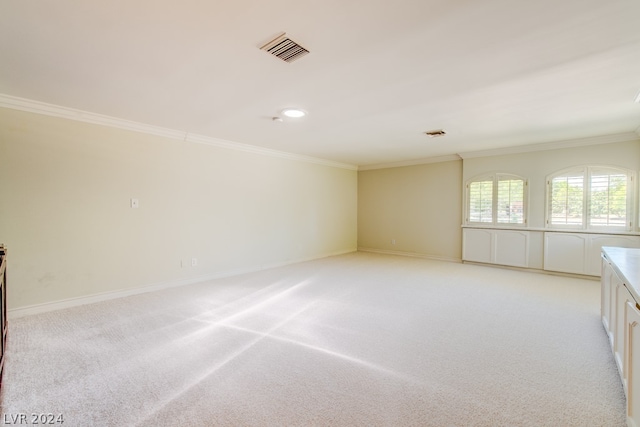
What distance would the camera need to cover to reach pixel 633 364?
1.58 meters

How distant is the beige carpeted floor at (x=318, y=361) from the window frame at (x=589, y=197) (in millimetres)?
1675

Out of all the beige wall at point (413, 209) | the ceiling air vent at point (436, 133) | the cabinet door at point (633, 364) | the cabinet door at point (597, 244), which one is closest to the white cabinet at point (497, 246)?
the beige wall at point (413, 209)

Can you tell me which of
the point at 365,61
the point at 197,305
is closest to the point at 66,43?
the point at 365,61

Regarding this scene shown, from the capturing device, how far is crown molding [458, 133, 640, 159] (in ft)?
15.0

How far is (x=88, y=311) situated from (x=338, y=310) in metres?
2.94

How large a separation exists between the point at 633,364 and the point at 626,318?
38 cm

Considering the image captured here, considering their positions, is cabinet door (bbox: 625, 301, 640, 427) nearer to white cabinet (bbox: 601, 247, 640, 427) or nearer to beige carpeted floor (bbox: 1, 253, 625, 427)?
white cabinet (bbox: 601, 247, 640, 427)

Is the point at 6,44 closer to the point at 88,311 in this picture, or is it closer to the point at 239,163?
the point at 88,311

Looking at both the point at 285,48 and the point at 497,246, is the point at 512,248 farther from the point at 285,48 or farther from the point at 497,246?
the point at 285,48

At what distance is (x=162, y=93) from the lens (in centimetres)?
295

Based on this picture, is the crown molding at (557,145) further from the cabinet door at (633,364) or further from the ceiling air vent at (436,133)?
the cabinet door at (633,364)

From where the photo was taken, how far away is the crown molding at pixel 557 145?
4580mm

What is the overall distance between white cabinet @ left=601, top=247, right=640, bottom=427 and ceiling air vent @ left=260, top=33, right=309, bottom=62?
2538mm

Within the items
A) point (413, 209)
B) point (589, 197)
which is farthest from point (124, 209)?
point (589, 197)
